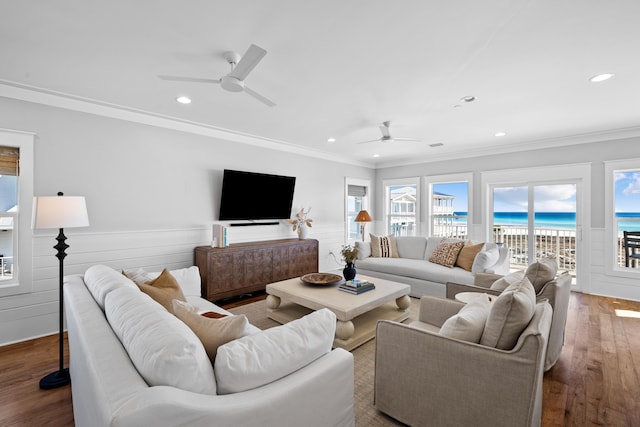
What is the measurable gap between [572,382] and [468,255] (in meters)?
2.10

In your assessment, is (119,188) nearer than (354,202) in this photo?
Yes

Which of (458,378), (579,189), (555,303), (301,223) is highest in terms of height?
(579,189)

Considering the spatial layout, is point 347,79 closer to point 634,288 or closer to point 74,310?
point 74,310

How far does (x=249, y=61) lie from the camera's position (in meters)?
2.07

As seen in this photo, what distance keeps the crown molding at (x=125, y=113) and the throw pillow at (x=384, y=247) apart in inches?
87.7

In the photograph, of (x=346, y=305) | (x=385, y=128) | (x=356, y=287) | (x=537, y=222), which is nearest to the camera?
(x=346, y=305)

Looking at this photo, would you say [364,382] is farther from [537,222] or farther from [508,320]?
[537,222]

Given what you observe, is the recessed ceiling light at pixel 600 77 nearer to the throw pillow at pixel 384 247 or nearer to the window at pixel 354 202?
the throw pillow at pixel 384 247

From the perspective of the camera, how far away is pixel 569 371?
2.34 meters

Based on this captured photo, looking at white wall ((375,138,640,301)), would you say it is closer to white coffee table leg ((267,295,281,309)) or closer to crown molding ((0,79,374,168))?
crown molding ((0,79,374,168))

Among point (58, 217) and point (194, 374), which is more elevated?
point (58, 217)

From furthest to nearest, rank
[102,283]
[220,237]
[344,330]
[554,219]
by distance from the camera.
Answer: [554,219]
[220,237]
[344,330]
[102,283]

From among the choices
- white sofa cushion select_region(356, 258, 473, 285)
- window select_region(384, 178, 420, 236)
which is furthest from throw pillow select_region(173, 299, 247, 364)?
window select_region(384, 178, 420, 236)

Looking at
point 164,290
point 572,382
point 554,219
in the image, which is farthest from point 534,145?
point 164,290
